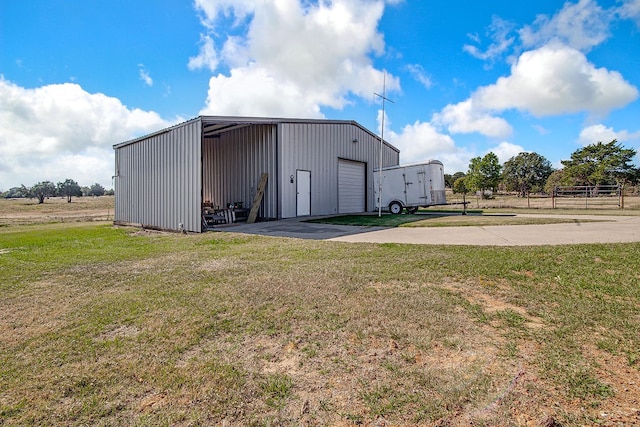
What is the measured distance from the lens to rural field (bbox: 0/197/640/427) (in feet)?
6.59

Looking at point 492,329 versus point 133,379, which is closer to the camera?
point 133,379

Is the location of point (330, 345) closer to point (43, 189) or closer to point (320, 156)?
point (320, 156)

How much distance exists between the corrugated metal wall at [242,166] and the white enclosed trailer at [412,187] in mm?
5391

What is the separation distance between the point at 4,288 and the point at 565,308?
23.6 feet

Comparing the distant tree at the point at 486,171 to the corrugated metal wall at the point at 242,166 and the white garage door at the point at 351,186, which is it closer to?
the white garage door at the point at 351,186

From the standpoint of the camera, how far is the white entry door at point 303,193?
1519 centimetres

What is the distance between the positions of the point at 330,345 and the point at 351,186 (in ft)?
53.6

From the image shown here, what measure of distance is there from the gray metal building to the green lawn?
7.49 m

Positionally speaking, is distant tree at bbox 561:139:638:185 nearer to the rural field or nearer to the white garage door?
the white garage door

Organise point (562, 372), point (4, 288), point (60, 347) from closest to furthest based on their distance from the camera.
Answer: point (562, 372) < point (60, 347) < point (4, 288)

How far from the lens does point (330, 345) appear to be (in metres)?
2.82

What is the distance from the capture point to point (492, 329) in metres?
3.08

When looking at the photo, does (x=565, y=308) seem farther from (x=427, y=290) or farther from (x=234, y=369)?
(x=234, y=369)

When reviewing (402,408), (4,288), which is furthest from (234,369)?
(4,288)
